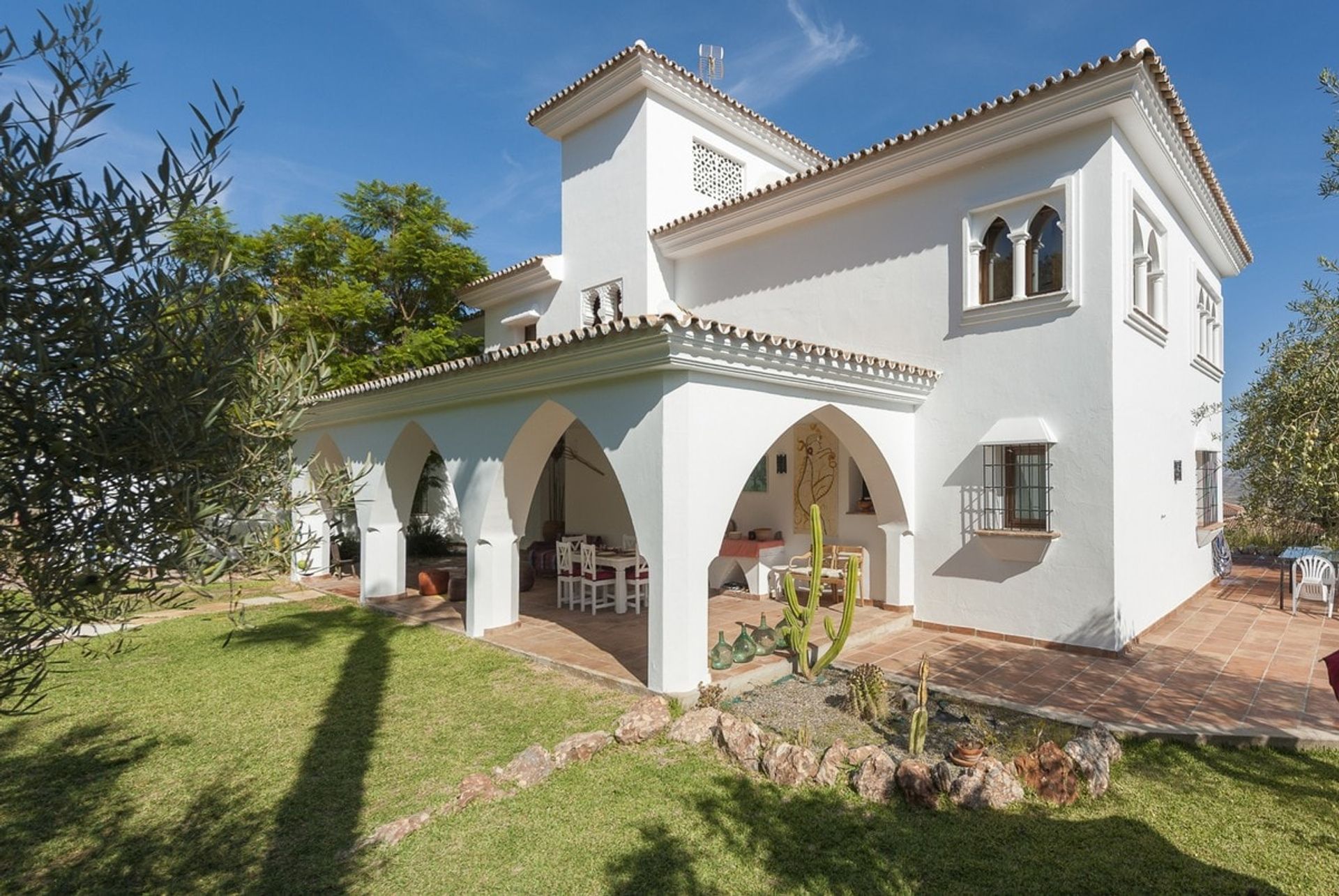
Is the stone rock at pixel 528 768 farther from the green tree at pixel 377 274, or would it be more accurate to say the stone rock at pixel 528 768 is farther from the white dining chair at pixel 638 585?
the green tree at pixel 377 274

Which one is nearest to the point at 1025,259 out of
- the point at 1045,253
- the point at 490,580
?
the point at 1045,253

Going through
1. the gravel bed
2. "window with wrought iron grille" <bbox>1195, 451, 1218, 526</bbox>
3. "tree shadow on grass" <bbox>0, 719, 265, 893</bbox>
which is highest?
"window with wrought iron grille" <bbox>1195, 451, 1218, 526</bbox>

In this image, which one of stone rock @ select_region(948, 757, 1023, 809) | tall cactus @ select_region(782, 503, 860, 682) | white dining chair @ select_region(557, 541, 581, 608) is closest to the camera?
stone rock @ select_region(948, 757, 1023, 809)

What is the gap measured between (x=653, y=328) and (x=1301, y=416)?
4.60 metres

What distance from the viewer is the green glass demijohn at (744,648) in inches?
300

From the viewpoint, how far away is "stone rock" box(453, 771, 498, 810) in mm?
4844

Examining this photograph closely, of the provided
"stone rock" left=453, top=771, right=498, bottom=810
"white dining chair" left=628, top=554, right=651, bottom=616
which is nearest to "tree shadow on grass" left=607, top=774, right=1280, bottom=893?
"stone rock" left=453, top=771, right=498, bottom=810

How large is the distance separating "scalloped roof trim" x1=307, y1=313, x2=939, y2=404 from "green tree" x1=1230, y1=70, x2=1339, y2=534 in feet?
12.5

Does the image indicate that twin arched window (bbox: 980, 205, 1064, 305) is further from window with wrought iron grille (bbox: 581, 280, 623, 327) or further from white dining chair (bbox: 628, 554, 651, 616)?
window with wrought iron grille (bbox: 581, 280, 623, 327)

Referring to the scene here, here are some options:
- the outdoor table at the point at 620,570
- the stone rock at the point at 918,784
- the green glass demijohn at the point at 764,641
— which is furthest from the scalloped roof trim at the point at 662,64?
the stone rock at the point at 918,784

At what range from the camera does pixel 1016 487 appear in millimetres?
9016

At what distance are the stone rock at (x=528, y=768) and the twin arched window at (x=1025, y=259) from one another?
780cm

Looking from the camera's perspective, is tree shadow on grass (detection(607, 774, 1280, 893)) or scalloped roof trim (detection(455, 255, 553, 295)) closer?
tree shadow on grass (detection(607, 774, 1280, 893))

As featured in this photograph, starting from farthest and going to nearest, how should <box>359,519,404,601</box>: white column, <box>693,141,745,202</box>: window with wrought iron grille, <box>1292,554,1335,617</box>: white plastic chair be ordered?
<box>693,141,745,202</box>: window with wrought iron grille → <box>359,519,404,601</box>: white column → <box>1292,554,1335,617</box>: white plastic chair
